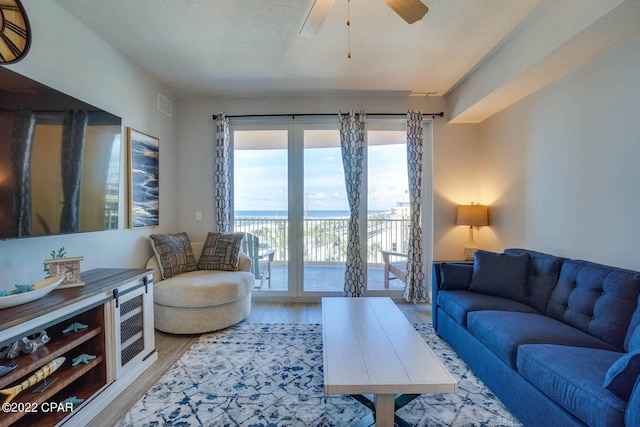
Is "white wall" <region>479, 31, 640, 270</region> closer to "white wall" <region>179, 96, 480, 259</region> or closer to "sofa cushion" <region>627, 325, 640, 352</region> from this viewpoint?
"white wall" <region>179, 96, 480, 259</region>

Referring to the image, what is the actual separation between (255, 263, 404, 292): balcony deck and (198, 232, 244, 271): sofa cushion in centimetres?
72

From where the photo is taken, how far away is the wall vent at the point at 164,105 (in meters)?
3.43

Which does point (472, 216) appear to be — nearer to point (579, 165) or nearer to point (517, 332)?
point (579, 165)

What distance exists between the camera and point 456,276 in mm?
2693

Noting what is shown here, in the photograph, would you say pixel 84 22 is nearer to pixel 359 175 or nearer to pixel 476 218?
pixel 359 175

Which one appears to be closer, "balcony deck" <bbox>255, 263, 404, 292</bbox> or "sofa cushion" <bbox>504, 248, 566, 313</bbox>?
"sofa cushion" <bbox>504, 248, 566, 313</bbox>

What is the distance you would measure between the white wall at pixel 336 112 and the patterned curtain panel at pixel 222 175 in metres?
0.17

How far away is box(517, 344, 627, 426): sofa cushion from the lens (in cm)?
114

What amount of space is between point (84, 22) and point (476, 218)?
175 inches

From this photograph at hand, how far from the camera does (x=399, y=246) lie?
3994 mm

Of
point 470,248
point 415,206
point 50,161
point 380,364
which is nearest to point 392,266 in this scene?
point 415,206

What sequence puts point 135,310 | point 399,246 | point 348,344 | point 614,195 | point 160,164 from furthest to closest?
point 399,246, point 160,164, point 135,310, point 614,195, point 348,344

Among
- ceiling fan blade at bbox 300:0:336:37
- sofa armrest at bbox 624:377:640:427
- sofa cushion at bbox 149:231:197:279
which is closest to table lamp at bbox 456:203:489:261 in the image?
sofa armrest at bbox 624:377:640:427

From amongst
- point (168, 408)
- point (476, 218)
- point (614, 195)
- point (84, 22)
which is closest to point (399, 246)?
point (476, 218)
